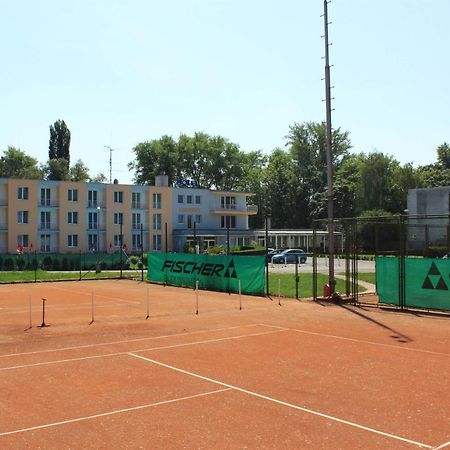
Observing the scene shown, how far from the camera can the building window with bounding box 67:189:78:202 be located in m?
68.3

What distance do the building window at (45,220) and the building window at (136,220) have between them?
11.0 m

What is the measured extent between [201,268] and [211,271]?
4.02 feet

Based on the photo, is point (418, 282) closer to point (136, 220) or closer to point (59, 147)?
point (136, 220)

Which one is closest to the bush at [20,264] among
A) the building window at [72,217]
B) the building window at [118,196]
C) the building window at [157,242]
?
the building window at [72,217]

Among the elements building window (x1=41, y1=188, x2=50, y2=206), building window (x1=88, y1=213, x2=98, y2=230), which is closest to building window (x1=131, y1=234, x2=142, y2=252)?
building window (x1=88, y1=213, x2=98, y2=230)

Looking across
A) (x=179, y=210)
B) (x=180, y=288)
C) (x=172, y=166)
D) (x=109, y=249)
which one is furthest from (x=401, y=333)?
(x=172, y=166)

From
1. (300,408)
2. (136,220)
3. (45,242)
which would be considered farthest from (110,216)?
(300,408)

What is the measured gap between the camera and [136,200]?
74.4 m

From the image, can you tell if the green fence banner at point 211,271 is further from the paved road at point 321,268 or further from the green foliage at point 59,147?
the green foliage at point 59,147

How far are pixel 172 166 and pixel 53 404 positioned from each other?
100909 mm

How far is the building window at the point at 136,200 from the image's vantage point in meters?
73.9

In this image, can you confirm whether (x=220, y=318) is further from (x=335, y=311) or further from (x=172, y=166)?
(x=172, y=166)

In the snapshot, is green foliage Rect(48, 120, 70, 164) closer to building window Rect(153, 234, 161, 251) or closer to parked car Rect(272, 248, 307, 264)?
building window Rect(153, 234, 161, 251)

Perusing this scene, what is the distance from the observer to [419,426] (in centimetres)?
827
